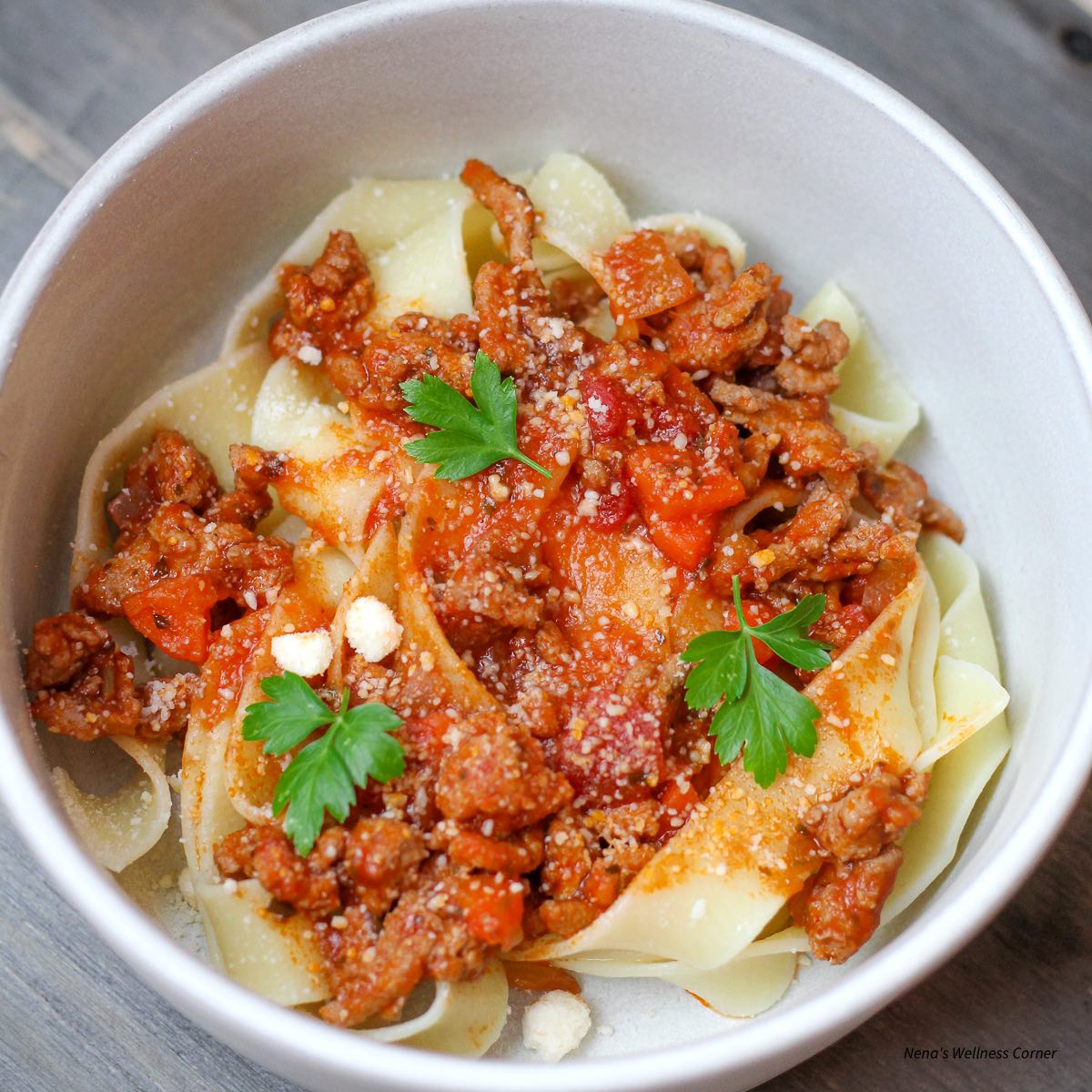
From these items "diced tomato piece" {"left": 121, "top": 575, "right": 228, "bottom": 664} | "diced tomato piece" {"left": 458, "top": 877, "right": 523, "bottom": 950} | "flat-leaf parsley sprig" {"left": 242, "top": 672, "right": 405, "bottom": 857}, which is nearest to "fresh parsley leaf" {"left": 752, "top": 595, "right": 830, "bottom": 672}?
"diced tomato piece" {"left": 458, "top": 877, "right": 523, "bottom": 950}

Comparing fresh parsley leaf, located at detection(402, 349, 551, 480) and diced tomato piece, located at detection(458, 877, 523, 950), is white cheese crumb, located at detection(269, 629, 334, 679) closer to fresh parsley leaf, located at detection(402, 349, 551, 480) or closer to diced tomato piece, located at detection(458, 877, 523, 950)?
fresh parsley leaf, located at detection(402, 349, 551, 480)

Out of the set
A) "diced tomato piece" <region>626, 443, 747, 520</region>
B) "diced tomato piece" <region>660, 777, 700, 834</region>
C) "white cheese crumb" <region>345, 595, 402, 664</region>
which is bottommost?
"white cheese crumb" <region>345, 595, 402, 664</region>

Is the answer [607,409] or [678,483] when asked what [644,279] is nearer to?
[607,409]

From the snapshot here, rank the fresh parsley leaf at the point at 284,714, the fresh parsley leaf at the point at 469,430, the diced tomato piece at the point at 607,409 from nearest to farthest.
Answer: the fresh parsley leaf at the point at 284,714, the fresh parsley leaf at the point at 469,430, the diced tomato piece at the point at 607,409

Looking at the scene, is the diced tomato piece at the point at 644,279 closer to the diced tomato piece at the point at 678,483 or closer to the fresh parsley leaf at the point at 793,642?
the diced tomato piece at the point at 678,483

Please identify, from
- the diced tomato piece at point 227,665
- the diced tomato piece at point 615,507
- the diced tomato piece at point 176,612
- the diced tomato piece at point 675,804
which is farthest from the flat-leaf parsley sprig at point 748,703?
the diced tomato piece at point 176,612

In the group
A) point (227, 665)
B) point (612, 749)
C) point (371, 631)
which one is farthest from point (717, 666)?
point (227, 665)

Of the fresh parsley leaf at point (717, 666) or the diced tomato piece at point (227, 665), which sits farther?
the diced tomato piece at point (227, 665)

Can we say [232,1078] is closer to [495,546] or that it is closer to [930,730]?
[495,546]
